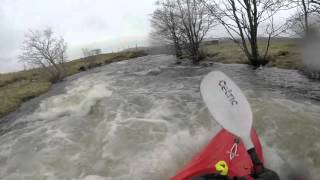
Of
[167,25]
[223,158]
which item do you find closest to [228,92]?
[223,158]

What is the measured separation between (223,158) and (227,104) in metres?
1.19

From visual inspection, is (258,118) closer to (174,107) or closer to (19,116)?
(174,107)

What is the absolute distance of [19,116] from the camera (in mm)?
17328

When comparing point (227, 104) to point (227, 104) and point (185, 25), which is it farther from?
point (185, 25)

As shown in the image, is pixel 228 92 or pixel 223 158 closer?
pixel 228 92

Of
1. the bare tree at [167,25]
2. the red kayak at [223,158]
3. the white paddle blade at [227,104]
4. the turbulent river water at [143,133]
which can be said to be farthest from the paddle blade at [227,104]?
the bare tree at [167,25]

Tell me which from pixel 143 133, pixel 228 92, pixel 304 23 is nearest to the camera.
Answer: pixel 228 92

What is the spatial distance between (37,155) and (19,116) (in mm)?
7754

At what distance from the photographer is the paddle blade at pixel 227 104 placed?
6.49 meters

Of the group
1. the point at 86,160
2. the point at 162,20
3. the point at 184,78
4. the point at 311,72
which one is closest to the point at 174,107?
the point at 86,160

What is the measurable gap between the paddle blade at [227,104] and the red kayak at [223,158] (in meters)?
0.75

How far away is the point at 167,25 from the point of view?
36.4m

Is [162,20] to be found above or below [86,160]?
above

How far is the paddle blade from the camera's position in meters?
6.49
